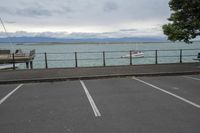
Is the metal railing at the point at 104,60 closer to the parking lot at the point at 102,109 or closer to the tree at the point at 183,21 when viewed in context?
the tree at the point at 183,21

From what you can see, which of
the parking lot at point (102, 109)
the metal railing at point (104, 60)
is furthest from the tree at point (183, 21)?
the parking lot at point (102, 109)

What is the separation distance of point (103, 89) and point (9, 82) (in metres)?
4.84

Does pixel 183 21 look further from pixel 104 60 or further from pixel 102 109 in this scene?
pixel 102 109

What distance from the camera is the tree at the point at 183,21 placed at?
1672 centimetres

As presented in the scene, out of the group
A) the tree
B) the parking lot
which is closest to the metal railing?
the tree

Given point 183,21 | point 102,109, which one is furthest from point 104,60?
point 102,109

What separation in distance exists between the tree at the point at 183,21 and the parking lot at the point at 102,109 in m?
6.94

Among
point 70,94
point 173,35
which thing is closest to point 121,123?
point 70,94

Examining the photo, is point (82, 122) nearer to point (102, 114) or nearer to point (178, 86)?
point (102, 114)

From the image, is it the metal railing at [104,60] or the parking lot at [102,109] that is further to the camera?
the metal railing at [104,60]

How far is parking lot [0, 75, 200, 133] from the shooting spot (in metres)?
5.92

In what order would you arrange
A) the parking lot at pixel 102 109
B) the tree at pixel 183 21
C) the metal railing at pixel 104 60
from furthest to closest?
the metal railing at pixel 104 60 → the tree at pixel 183 21 → the parking lot at pixel 102 109

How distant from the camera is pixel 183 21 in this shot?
1739 cm

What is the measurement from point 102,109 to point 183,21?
38.5 ft
